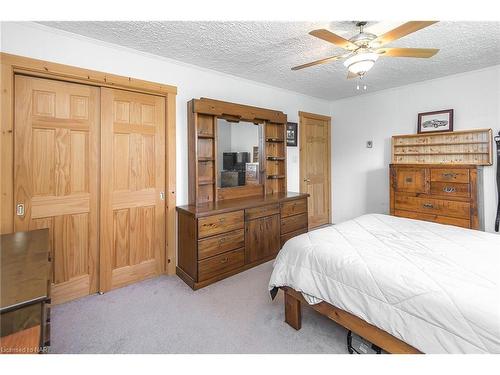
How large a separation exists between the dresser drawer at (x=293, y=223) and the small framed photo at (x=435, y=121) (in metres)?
2.20

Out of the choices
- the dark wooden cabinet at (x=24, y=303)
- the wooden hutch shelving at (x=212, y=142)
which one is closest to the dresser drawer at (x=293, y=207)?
the wooden hutch shelving at (x=212, y=142)

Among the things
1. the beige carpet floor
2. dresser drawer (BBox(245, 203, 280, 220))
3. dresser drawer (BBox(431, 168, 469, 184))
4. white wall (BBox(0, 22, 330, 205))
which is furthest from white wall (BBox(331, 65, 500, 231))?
the beige carpet floor

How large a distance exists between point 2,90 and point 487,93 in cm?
514

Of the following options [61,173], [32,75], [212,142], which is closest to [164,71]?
[212,142]

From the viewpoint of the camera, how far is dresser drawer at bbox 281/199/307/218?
3244mm

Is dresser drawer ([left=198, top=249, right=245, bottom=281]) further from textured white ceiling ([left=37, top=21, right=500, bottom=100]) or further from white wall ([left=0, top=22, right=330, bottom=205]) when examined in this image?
textured white ceiling ([left=37, top=21, right=500, bottom=100])

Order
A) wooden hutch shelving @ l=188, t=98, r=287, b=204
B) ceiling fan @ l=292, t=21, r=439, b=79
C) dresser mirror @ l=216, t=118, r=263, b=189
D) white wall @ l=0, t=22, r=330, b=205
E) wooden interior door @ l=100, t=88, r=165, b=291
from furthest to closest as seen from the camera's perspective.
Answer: dresser mirror @ l=216, t=118, r=263, b=189 < wooden hutch shelving @ l=188, t=98, r=287, b=204 < wooden interior door @ l=100, t=88, r=165, b=291 < white wall @ l=0, t=22, r=330, b=205 < ceiling fan @ l=292, t=21, r=439, b=79

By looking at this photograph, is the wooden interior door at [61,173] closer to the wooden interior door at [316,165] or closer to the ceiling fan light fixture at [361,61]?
the ceiling fan light fixture at [361,61]

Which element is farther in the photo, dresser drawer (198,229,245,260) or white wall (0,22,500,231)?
dresser drawer (198,229,245,260)

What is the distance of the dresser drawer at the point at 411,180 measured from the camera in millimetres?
3260

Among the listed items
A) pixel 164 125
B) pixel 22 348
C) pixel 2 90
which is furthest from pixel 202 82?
pixel 22 348

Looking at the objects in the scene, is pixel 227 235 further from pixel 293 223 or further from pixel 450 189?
pixel 450 189

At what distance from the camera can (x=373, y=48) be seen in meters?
1.86

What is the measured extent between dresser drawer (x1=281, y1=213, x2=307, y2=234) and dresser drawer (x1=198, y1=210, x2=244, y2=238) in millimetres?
738
